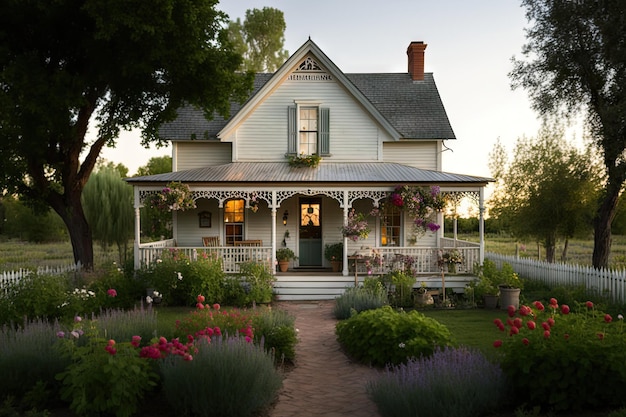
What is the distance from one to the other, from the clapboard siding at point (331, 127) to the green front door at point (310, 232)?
75.1 inches

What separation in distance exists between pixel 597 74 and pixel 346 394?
627 inches

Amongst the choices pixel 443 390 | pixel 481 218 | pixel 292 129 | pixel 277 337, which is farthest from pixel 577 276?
pixel 443 390

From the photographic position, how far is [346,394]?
22.1 feet

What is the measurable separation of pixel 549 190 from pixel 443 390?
19.2 metres

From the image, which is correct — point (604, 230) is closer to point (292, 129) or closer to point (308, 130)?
point (308, 130)

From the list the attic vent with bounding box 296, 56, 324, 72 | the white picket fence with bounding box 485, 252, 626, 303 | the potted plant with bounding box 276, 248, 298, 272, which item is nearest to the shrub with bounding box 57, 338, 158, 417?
the potted plant with bounding box 276, 248, 298, 272

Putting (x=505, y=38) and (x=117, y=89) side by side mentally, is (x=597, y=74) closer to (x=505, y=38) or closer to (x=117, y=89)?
(x=505, y=38)

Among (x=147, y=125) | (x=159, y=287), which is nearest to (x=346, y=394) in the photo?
(x=159, y=287)

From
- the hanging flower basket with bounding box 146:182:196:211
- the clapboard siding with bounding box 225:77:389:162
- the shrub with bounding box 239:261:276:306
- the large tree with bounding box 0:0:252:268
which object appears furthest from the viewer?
the clapboard siding with bounding box 225:77:389:162

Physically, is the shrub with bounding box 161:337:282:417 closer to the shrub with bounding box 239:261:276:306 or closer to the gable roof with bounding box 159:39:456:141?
the shrub with bounding box 239:261:276:306

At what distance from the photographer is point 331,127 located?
18.2 metres

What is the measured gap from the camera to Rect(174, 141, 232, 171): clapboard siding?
746 inches

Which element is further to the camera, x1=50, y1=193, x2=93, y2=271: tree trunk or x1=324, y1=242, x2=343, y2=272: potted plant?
x1=324, y1=242, x2=343, y2=272: potted plant

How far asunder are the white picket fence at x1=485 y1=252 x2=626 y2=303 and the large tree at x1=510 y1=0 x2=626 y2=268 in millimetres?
3381
